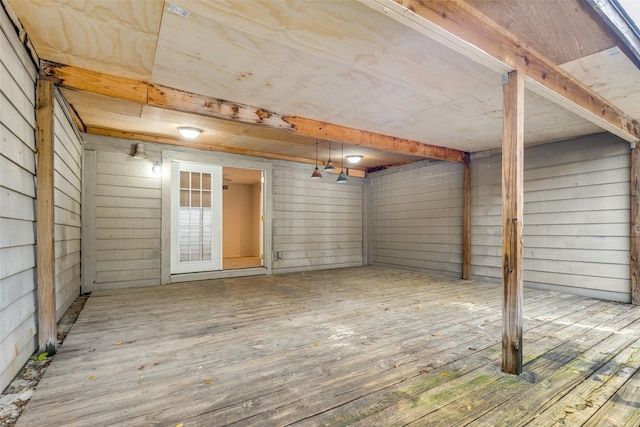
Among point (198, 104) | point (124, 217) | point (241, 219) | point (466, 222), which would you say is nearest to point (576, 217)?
point (466, 222)

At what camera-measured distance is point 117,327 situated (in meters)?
3.18

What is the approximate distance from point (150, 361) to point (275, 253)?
14.0ft

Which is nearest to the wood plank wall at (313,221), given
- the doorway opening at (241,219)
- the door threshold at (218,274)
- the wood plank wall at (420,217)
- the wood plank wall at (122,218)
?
the door threshold at (218,274)

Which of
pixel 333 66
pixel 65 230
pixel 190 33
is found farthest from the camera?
pixel 65 230

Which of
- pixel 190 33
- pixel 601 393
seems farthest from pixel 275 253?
pixel 601 393

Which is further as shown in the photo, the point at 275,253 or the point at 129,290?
the point at 275,253

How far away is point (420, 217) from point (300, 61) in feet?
16.7

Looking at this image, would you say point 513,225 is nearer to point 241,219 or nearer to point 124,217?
point 124,217

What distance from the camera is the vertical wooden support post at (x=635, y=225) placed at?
13.7 feet

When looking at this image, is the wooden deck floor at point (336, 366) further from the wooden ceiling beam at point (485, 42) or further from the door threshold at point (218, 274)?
the wooden ceiling beam at point (485, 42)

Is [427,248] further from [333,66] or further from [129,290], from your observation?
[129,290]

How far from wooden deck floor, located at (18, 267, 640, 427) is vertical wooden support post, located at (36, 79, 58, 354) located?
10.0 inches

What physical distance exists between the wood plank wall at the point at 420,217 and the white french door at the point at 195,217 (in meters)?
3.92

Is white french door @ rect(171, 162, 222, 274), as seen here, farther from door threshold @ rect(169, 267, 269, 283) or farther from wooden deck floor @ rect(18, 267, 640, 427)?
wooden deck floor @ rect(18, 267, 640, 427)
